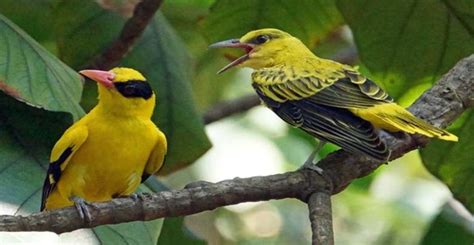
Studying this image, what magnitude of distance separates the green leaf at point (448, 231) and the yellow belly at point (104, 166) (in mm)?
924

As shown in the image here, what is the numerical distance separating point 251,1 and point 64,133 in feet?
3.23

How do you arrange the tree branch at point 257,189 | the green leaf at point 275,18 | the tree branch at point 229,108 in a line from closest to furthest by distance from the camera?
the tree branch at point 257,189 < the green leaf at point 275,18 < the tree branch at point 229,108

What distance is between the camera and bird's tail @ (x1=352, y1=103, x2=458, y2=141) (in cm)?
233

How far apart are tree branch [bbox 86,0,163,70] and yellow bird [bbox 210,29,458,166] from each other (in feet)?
0.68

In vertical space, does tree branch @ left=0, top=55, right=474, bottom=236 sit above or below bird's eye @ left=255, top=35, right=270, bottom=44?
above

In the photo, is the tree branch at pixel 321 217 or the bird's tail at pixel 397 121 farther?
the bird's tail at pixel 397 121

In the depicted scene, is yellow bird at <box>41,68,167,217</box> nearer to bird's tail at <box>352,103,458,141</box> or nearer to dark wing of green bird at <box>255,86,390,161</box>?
dark wing of green bird at <box>255,86,390,161</box>

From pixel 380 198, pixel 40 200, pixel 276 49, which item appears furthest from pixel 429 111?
pixel 380 198

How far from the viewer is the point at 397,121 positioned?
2.40m

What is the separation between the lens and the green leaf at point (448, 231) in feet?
10.5

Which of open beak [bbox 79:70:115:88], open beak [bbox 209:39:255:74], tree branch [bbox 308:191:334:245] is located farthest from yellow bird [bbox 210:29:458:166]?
open beak [bbox 79:70:115:88]

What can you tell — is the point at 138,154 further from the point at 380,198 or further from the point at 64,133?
the point at 380,198

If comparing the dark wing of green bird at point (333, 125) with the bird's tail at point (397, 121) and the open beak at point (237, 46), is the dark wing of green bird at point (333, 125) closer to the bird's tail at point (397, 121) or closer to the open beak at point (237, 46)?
the bird's tail at point (397, 121)

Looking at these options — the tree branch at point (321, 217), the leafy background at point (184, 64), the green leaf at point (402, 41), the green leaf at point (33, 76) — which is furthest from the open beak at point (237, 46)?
the tree branch at point (321, 217)
